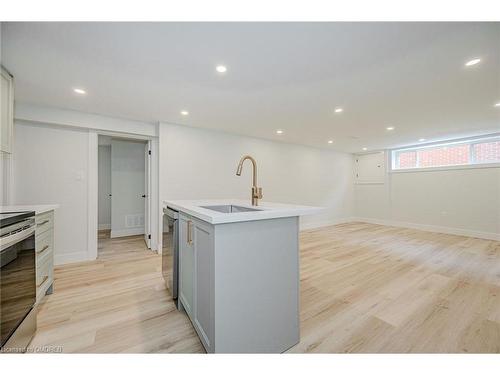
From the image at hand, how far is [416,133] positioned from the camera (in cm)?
425

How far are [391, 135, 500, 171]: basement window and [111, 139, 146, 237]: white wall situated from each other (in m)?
6.92

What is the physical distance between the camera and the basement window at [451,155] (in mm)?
4430

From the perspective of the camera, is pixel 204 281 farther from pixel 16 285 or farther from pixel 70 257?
pixel 70 257

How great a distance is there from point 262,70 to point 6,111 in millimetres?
2517

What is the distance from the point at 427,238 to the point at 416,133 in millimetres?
2280

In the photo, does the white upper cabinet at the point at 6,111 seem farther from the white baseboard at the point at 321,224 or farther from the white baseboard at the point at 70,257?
the white baseboard at the point at 321,224

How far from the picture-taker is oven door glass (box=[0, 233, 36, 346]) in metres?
1.13

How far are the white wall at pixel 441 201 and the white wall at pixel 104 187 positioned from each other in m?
7.51

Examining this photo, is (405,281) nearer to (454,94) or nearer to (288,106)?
(454,94)

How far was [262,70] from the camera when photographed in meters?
1.96

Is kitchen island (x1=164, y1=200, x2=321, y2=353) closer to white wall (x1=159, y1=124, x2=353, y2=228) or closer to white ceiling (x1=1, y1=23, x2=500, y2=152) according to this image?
white ceiling (x1=1, y1=23, x2=500, y2=152)
